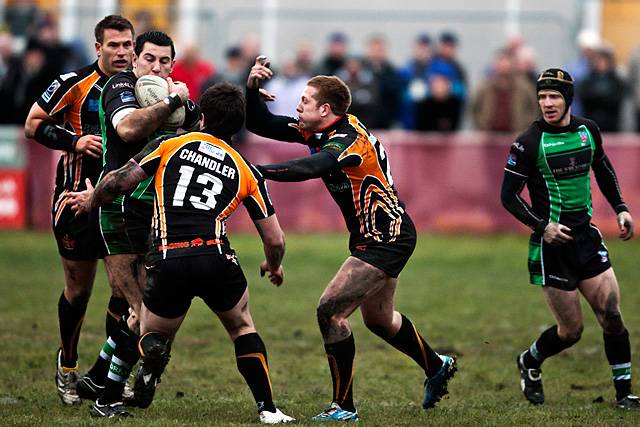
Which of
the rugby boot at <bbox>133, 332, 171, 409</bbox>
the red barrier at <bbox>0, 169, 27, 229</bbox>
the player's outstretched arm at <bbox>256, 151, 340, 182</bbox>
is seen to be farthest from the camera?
the red barrier at <bbox>0, 169, 27, 229</bbox>

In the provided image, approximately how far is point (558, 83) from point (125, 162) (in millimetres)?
Answer: 3318

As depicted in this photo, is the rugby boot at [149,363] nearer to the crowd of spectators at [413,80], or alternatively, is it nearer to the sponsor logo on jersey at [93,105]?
the sponsor logo on jersey at [93,105]

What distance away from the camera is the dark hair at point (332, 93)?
8.88m

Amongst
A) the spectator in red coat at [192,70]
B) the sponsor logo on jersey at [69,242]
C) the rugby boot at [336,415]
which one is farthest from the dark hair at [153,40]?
the spectator in red coat at [192,70]

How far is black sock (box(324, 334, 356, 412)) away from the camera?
877 centimetres

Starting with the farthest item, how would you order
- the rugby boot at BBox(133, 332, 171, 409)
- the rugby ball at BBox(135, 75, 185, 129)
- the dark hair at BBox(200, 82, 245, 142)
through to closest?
the rugby ball at BBox(135, 75, 185, 129) → the dark hair at BBox(200, 82, 245, 142) → the rugby boot at BBox(133, 332, 171, 409)

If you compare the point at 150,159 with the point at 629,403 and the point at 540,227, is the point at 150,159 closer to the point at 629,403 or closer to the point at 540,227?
the point at 540,227

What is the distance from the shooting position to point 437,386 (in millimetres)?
9430

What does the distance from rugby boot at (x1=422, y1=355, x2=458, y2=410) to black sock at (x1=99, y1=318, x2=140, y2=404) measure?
2267mm

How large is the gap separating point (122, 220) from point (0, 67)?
13485 mm

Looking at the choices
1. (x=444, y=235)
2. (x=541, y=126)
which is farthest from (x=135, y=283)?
(x=444, y=235)

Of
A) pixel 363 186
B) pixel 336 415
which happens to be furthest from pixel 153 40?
pixel 336 415

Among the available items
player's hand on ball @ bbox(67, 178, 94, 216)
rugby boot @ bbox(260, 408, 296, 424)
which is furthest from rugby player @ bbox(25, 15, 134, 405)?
rugby boot @ bbox(260, 408, 296, 424)

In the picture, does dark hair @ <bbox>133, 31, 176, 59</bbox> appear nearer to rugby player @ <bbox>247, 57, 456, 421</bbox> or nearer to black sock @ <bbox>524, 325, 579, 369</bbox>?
rugby player @ <bbox>247, 57, 456, 421</bbox>
